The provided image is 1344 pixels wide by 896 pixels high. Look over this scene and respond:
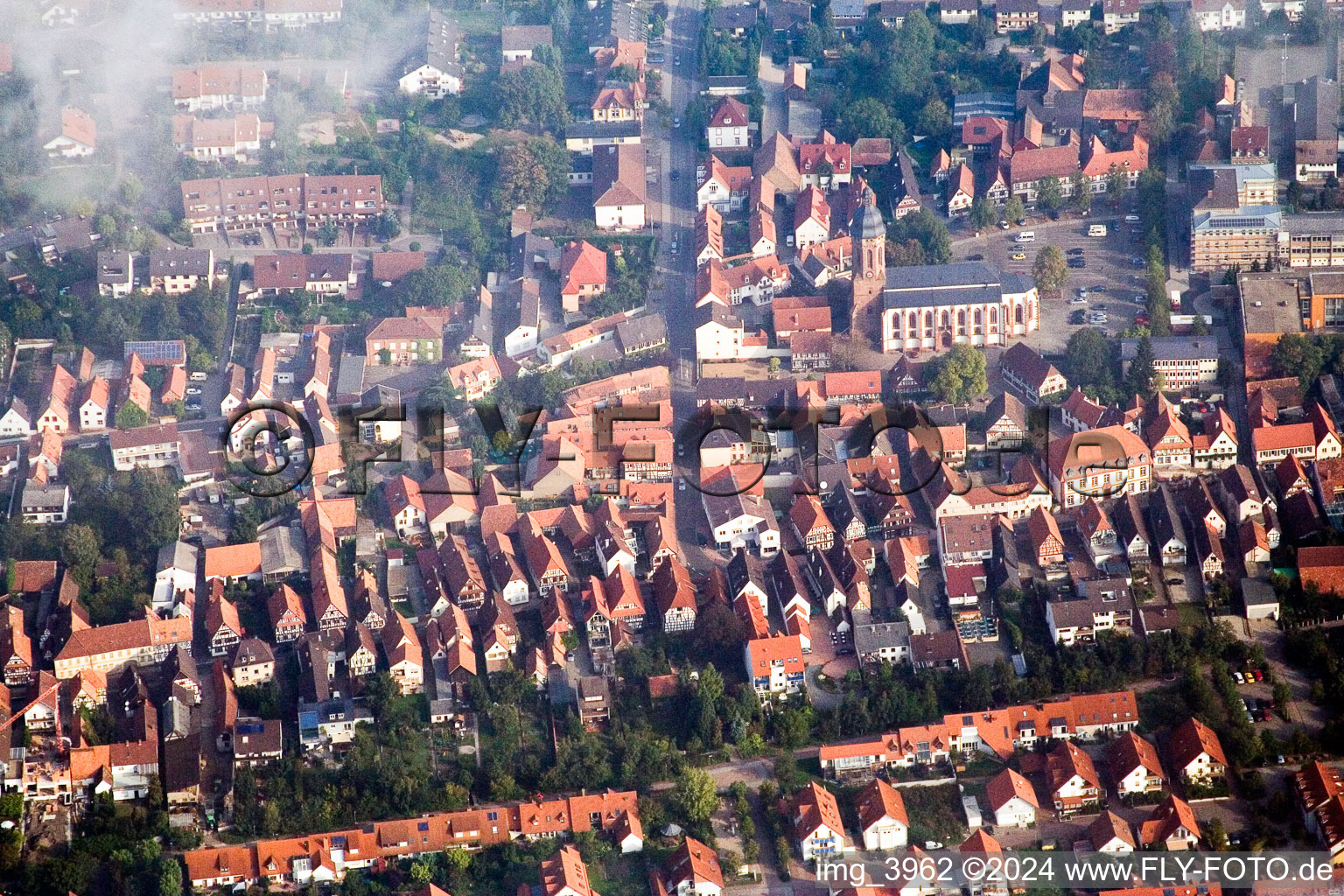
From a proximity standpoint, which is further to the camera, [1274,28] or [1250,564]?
[1274,28]

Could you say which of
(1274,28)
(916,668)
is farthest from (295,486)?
(1274,28)

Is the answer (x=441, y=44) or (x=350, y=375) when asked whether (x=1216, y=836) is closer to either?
(x=350, y=375)

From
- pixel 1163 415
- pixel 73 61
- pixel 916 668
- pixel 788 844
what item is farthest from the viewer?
pixel 73 61

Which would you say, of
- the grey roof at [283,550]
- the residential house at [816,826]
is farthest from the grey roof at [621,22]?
the residential house at [816,826]

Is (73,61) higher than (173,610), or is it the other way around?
(73,61)

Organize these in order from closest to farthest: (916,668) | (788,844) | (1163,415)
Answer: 1. (788,844)
2. (916,668)
3. (1163,415)

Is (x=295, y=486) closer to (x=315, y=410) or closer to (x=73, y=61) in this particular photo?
(x=315, y=410)

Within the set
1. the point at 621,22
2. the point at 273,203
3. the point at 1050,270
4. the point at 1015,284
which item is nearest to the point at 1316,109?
the point at 1050,270

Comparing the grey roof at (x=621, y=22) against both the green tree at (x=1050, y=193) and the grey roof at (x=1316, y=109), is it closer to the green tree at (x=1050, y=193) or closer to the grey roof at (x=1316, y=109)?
the green tree at (x=1050, y=193)
